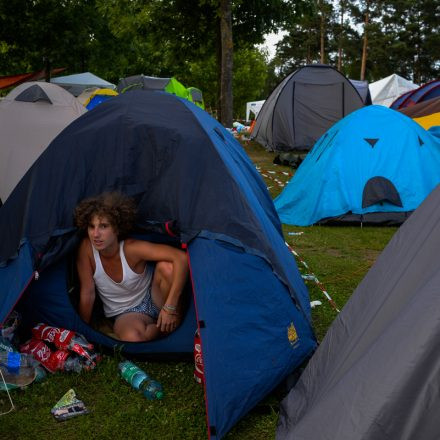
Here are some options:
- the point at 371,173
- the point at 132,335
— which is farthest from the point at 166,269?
the point at 371,173

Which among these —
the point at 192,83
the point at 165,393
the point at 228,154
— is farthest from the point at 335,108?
the point at 192,83

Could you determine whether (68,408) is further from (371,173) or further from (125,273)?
(371,173)

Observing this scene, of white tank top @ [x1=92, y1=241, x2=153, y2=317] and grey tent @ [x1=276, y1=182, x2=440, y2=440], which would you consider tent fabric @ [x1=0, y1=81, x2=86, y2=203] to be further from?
grey tent @ [x1=276, y1=182, x2=440, y2=440]

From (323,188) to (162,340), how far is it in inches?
156

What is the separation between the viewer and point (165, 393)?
338 centimetres

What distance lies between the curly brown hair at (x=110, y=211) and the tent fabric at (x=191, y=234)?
0.46 ft

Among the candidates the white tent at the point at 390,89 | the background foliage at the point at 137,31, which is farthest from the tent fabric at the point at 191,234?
the white tent at the point at 390,89

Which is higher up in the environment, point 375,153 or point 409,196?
point 375,153

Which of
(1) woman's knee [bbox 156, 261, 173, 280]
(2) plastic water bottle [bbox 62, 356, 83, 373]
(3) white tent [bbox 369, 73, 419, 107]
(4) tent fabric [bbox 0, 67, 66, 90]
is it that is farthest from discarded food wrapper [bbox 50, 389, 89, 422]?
(3) white tent [bbox 369, 73, 419, 107]

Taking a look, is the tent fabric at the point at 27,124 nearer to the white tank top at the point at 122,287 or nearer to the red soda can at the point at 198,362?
the white tank top at the point at 122,287

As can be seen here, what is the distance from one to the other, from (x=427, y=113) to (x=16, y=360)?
9.42m

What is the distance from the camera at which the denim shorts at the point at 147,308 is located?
3.82m

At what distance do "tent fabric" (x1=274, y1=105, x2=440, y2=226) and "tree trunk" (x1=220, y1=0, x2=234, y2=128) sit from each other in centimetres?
755

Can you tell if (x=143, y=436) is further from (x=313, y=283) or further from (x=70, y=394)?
(x=313, y=283)
